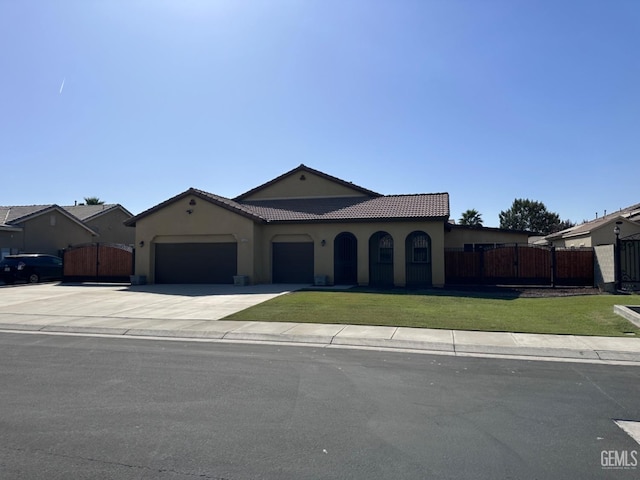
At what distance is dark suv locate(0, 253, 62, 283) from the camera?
26.3 meters

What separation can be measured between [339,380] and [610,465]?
3.69 m

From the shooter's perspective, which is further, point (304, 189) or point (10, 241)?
point (10, 241)

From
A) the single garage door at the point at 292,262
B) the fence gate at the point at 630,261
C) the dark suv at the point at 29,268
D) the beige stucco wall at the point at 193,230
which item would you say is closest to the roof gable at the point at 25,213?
the dark suv at the point at 29,268

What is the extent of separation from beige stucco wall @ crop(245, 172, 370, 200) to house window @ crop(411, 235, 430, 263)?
5.76 metres

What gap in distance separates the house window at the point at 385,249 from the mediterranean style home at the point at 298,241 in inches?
2.0

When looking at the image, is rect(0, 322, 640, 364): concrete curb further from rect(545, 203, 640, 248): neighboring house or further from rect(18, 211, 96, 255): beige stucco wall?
rect(18, 211, 96, 255): beige stucco wall

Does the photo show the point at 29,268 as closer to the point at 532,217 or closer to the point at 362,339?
the point at 362,339

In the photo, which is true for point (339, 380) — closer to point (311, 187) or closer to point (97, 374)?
point (97, 374)

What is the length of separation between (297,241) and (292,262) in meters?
1.15

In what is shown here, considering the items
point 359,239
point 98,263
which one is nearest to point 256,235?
point 359,239

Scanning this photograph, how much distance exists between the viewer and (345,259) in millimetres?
23859

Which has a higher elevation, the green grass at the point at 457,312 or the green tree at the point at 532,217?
the green tree at the point at 532,217

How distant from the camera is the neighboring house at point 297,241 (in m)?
22.6

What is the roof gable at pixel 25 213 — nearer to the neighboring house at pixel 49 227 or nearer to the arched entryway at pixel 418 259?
the neighboring house at pixel 49 227
